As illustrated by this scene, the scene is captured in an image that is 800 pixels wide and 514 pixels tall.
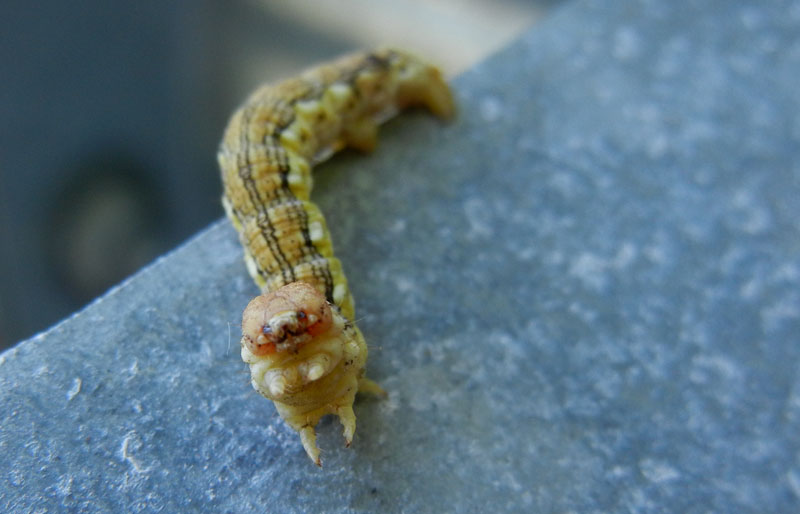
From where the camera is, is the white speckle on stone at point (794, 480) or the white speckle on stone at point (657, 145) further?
the white speckle on stone at point (657, 145)

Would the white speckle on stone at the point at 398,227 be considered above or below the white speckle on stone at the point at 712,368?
above

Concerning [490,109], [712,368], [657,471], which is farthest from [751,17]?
[657,471]

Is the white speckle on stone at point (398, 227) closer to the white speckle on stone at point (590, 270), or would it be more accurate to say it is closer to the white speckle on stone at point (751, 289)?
the white speckle on stone at point (590, 270)

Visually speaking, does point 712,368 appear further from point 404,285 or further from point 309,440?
point 309,440

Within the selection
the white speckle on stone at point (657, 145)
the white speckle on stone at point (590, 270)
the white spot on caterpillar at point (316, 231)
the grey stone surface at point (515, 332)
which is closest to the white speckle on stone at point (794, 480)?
the grey stone surface at point (515, 332)

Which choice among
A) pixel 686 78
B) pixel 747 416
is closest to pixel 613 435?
pixel 747 416

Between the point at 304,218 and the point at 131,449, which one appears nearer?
the point at 131,449
